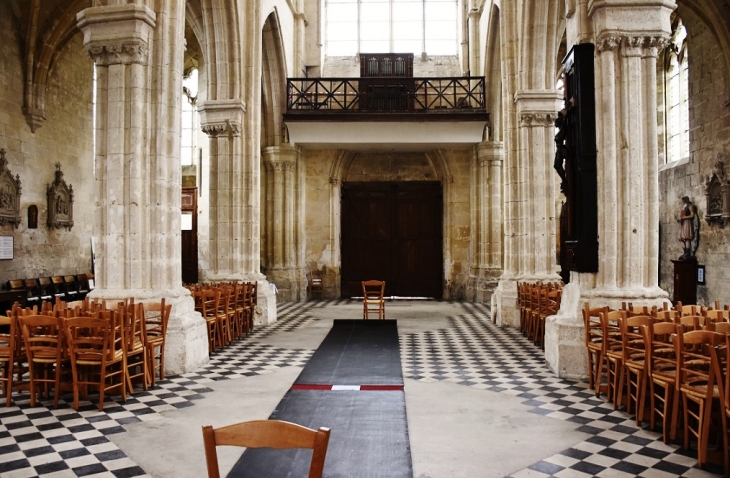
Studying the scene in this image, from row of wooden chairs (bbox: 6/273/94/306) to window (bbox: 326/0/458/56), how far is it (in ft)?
38.4

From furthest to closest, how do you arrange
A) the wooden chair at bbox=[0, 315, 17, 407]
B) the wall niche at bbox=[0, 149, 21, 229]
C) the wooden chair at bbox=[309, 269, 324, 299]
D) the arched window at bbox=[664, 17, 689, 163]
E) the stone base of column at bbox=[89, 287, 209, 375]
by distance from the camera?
1. the wooden chair at bbox=[309, 269, 324, 299]
2. the arched window at bbox=[664, 17, 689, 163]
3. the wall niche at bbox=[0, 149, 21, 229]
4. the stone base of column at bbox=[89, 287, 209, 375]
5. the wooden chair at bbox=[0, 315, 17, 407]

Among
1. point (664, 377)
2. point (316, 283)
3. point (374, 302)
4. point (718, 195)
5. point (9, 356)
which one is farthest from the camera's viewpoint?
point (316, 283)

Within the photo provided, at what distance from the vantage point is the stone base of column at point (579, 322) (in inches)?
291

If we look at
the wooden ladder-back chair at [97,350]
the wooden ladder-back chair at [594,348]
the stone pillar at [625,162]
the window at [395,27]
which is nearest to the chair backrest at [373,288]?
the stone pillar at [625,162]

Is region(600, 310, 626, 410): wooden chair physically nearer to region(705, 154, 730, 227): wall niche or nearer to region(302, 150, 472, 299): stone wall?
region(705, 154, 730, 227): wall niche

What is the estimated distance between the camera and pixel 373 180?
20938mm

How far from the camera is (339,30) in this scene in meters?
22.0

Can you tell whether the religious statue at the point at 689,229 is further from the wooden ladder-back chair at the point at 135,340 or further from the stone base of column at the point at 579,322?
the wooden ladder-back chair at the point at 135,340

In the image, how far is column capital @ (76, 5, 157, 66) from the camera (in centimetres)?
785

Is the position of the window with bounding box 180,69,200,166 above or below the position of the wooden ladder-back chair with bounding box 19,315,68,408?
above

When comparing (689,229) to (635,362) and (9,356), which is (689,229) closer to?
(635,362)

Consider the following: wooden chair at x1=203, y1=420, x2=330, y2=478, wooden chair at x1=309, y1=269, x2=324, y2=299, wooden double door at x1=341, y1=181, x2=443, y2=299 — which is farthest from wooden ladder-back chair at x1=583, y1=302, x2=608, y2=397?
wooden double door at x1=341, y1=181, x2=443, y2=299

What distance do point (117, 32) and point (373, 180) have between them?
13.5 metres

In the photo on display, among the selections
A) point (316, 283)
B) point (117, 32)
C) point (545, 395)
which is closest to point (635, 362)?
point (545, 395)
